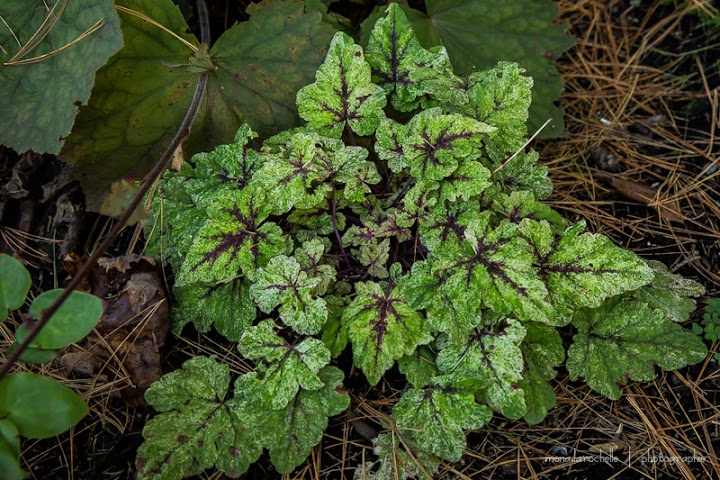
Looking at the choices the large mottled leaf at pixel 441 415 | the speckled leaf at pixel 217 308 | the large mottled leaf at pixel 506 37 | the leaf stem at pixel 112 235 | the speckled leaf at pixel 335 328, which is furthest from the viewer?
the large mottled leaf at pixel 506 37

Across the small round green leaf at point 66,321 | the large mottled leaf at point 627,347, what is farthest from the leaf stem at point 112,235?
the large mottled leaf at point 627,347

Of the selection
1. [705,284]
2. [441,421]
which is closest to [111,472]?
[441,421]

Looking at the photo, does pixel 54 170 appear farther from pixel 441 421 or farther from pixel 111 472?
pixel 441 421

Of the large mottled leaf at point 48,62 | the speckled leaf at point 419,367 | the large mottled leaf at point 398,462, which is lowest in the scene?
the large mottled leaf at point 398,462

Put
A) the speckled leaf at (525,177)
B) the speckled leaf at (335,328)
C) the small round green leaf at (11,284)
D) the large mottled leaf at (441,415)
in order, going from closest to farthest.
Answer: the small round green leaf at (11,284)
the large mottled leaf at (441,415)
the speckled leaf at (335,328)
the speckled leaf at (525,177)

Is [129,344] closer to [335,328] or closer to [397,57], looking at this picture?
[335,328]

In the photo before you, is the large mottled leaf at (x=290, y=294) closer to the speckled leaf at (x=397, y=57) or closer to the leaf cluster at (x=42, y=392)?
the leaf cluster at (x=42, y=392)
